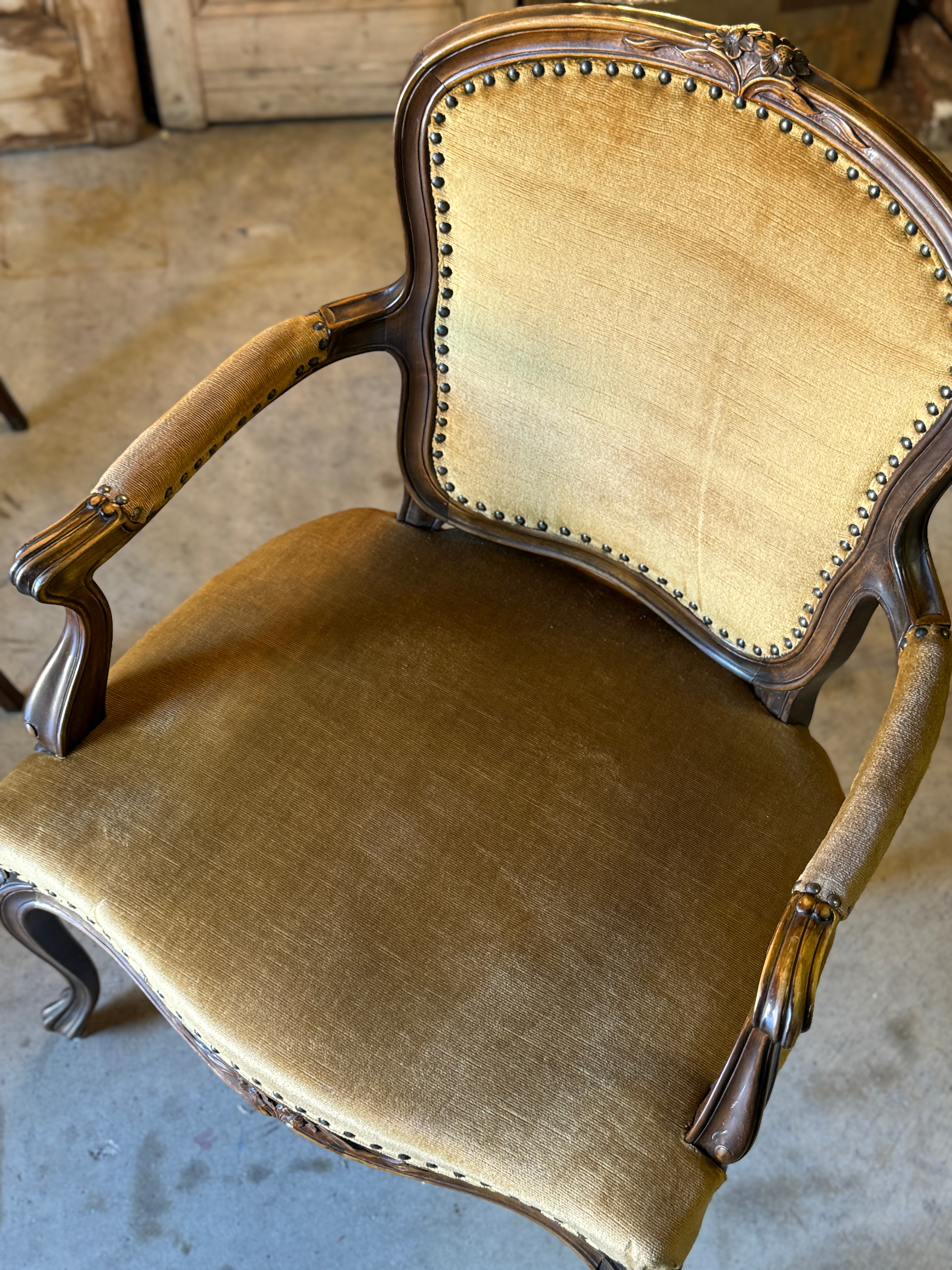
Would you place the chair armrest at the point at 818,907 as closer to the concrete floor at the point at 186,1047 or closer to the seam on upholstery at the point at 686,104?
the seam on upholstery at the point at 686,104

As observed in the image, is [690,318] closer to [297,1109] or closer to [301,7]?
[297,1109]

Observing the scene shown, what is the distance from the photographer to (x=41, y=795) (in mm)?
956

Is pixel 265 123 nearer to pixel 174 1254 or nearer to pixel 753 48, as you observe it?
pixel 753 48

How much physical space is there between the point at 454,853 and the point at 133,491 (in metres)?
0.39

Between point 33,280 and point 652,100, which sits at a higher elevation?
point 652,100

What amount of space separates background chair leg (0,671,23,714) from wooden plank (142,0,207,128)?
Answer: 1424mm

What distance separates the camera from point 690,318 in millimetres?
878

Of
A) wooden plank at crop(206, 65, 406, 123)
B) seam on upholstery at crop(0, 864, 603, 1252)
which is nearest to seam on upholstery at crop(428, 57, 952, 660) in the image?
seam on upholstery at crop(0, 864, 603, 1252)

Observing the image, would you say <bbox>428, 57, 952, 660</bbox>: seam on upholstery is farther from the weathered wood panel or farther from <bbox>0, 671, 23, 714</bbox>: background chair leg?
the weathered wood panel

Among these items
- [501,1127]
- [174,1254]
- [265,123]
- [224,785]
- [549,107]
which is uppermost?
[549,107]

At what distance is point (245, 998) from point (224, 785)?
0.59ft

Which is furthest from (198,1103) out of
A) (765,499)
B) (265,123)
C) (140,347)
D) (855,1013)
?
(265,123)

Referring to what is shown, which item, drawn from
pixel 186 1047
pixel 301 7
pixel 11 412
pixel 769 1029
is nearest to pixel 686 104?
pixel 769 1029

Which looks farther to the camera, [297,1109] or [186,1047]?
[186,1047]
